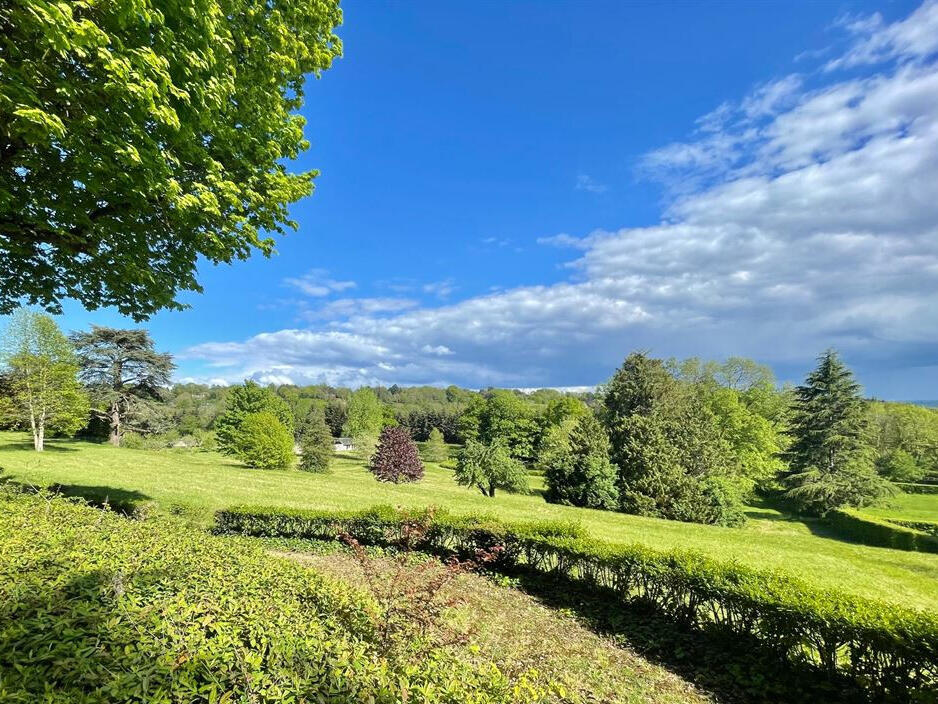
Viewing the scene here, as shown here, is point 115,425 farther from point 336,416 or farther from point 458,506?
point 336,416

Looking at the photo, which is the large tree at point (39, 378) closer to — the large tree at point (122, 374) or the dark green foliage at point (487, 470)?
the large tree at point (122, 374)

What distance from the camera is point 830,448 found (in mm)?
33781

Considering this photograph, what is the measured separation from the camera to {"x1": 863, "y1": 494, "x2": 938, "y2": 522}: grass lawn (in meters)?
30.6

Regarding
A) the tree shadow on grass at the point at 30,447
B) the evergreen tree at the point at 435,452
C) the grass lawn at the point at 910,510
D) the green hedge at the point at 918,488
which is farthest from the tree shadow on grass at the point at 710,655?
the green hedge at the point at 918,488

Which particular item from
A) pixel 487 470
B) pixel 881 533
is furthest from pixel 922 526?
pixel 487 470

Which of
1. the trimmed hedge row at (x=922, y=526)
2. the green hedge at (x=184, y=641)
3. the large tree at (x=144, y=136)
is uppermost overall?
the large tree at (x=144, y=136)

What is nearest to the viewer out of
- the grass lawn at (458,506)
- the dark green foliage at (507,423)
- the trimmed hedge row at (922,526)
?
the grass lawn at (458,506)

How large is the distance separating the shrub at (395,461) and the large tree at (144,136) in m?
32.1

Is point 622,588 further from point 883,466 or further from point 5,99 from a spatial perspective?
point 883,466

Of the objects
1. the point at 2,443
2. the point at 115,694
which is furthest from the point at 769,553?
the point at 2,443

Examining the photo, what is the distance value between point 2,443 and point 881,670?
43392 mm

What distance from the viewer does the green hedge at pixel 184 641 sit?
2127mm

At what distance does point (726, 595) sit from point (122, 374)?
44834mm

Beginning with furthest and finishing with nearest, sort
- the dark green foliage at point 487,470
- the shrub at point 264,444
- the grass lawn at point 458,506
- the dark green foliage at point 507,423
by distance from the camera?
the dark green foliage at point 507,423, the shrub at point 264,444, the dark green foliage at point 487,470, the grass lawn at point 458,506
